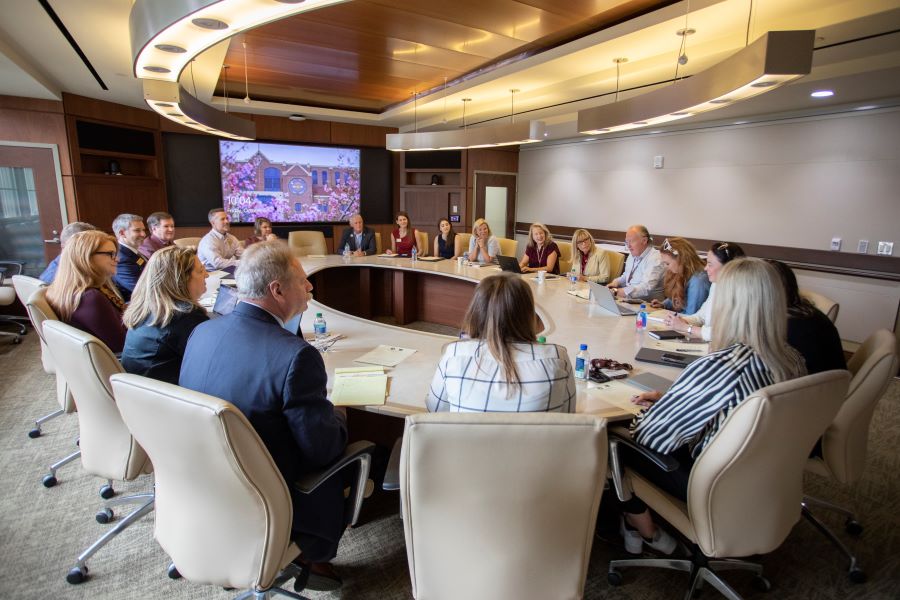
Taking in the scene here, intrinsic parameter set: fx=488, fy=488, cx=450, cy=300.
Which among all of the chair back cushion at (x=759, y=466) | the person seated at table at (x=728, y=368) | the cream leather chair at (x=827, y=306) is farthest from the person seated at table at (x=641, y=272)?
the chair back cushion at (x=759, y=466)

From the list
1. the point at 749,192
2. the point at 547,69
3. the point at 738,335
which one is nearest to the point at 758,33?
the point at 547,69

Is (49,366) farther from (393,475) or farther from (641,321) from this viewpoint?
(641,321)

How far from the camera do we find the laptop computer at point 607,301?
11.0 feet

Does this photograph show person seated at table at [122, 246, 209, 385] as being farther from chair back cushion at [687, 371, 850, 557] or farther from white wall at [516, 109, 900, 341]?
white wall at [516, 109, 900, 341]

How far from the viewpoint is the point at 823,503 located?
2.31 m

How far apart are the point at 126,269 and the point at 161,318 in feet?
6.42

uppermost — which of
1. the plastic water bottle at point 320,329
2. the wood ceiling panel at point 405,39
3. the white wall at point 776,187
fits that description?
the wood ceiling panel at point 405,39

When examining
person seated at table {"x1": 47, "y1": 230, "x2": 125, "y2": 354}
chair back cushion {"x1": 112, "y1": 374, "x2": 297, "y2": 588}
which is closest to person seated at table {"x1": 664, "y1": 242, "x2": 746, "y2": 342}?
chair back cushion {"x1": 112, "y1": 374, "x2": 297, "y2": 588}

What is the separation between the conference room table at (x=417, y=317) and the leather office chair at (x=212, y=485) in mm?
592

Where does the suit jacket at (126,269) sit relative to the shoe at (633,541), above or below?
above

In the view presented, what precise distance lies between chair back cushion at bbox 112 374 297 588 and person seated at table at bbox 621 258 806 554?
125 centimetres

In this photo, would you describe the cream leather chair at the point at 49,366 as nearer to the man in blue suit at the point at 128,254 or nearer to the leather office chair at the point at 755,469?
the man in blue suit at the point at 128,254

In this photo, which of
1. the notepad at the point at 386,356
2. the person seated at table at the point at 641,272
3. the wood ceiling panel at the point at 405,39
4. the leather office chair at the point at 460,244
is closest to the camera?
the notepad at the point at 386,356

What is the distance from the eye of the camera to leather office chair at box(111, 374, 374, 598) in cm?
121
